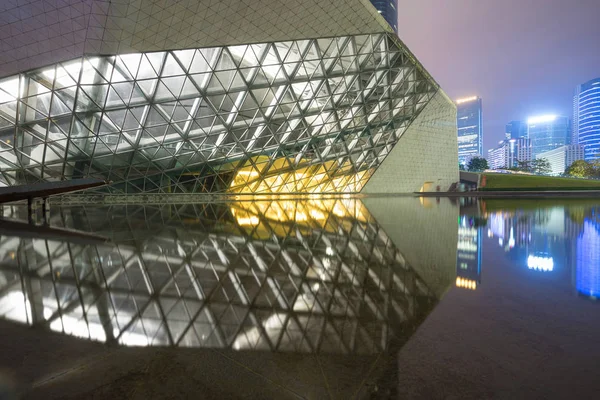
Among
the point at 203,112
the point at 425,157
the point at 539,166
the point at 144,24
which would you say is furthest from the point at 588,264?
the point at 539,166

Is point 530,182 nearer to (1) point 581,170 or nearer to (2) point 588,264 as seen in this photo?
(1) point 581,170

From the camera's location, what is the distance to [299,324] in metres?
2.75

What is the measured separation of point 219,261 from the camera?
5.02 m

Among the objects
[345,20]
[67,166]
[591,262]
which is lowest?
[591,262]

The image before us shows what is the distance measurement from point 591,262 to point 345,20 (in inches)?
734

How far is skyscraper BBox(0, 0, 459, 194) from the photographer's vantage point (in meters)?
15.5

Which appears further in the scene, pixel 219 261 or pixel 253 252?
pixel 253 252

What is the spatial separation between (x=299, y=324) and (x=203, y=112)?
21.3m

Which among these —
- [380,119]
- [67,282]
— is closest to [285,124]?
[380,119]

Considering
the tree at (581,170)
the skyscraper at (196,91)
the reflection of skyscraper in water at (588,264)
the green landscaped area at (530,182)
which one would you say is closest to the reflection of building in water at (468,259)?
the reflection of skyscraper in water at (588,264)

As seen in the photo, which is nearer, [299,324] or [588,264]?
[299,324]

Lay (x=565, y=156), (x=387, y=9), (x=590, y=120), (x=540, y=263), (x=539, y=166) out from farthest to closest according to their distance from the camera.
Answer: (x=565, y=156) < (x=590, y=120) < (x=387, y=9) < (x=539, y=166) < (x=540, y=263)

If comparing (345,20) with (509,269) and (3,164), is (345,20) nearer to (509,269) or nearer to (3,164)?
(509,269)

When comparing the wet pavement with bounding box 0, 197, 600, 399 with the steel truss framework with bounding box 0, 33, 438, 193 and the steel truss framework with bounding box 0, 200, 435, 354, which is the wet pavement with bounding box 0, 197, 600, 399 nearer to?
the steel truss framework with bounding box 0, 200, 435, 354
